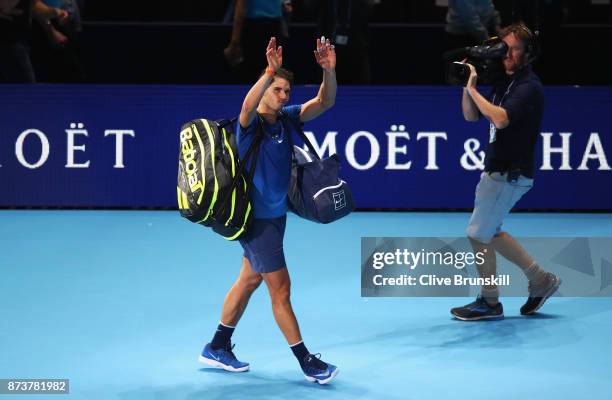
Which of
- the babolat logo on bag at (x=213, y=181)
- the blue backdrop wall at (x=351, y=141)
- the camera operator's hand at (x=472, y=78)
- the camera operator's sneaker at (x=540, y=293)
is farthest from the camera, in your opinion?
the blue backdrop wall at (x=351, y=141)

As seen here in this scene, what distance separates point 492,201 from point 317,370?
216 centimetres

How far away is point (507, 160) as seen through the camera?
7855mm

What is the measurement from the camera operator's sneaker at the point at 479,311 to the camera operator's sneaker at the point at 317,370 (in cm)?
186

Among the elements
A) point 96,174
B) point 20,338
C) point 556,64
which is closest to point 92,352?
point 20,338

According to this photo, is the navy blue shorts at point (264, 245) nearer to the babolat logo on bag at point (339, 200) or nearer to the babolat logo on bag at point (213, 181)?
the babolat logo on bag at point (213, 181)

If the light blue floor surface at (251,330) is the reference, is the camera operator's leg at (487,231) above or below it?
above

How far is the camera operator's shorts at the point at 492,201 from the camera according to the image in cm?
795

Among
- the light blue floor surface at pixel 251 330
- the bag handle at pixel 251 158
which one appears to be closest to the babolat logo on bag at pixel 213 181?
the bag handle at pixel 251 158

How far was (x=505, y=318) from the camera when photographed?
827 centimetres

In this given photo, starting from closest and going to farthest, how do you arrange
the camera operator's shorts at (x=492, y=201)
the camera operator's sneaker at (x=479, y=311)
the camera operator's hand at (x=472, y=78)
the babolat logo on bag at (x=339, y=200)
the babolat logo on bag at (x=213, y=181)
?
the babolat logo on bag at (x=213, y=181), the babolat logo on bag at (x=339, y=200), the camera operator's hand at (x=472, y=78), the camera operator's shorts at (x=492, y=201), the camera operator's sneaker at (x=479, y=311)

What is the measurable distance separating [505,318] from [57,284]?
12.0 ft

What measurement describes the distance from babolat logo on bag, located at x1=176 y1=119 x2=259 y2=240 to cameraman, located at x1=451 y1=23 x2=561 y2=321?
6.53ft

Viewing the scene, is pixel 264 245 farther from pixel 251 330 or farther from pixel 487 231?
pixel 487 231

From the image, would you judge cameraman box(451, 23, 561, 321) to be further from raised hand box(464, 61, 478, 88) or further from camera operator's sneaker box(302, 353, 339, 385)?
camera operator's sneaker box(302, 353, 339, 385)
